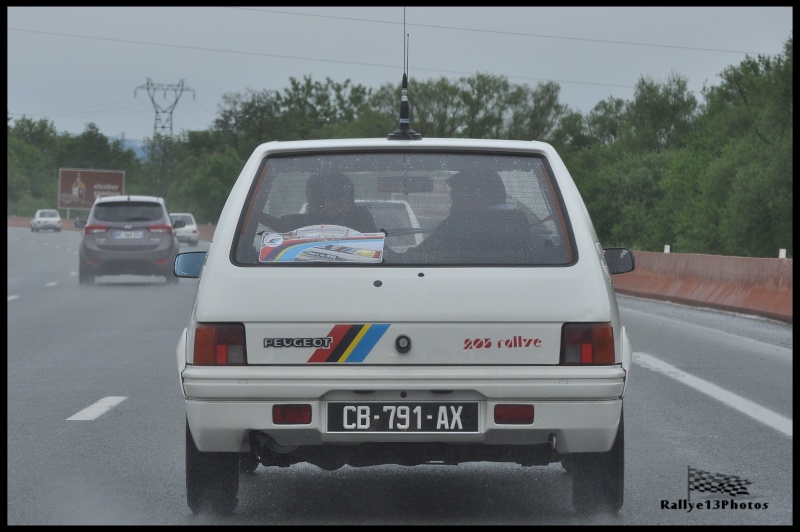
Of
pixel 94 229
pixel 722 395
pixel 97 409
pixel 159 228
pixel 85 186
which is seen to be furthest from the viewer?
pixel 85 186

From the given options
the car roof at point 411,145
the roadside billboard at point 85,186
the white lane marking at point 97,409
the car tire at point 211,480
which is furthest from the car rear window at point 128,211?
the roadside billboard at point 85,186

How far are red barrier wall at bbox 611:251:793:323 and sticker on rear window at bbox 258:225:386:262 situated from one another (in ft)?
46.4

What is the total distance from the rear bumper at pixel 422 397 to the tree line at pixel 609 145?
45.1 meters

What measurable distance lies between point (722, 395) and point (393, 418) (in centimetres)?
555

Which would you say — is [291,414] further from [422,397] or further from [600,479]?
[600,479]

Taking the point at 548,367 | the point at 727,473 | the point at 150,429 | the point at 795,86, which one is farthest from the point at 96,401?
the point at 795,86

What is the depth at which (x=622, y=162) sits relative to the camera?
80125mm

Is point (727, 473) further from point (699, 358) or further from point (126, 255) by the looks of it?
point (126, 255)

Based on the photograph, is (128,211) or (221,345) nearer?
(221,345)

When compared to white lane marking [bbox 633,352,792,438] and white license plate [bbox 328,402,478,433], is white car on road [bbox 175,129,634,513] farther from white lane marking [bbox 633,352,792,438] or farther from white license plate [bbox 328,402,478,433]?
white lane marking [bbox 633,352,792,438]

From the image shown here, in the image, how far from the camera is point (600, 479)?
5617mm

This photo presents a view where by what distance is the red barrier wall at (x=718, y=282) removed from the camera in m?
19.2

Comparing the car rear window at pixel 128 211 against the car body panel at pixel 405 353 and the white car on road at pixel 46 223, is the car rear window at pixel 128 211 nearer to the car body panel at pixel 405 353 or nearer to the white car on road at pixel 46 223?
the car body panel at pixel 405 353

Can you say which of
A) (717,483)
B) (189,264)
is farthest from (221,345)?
(717,483)
